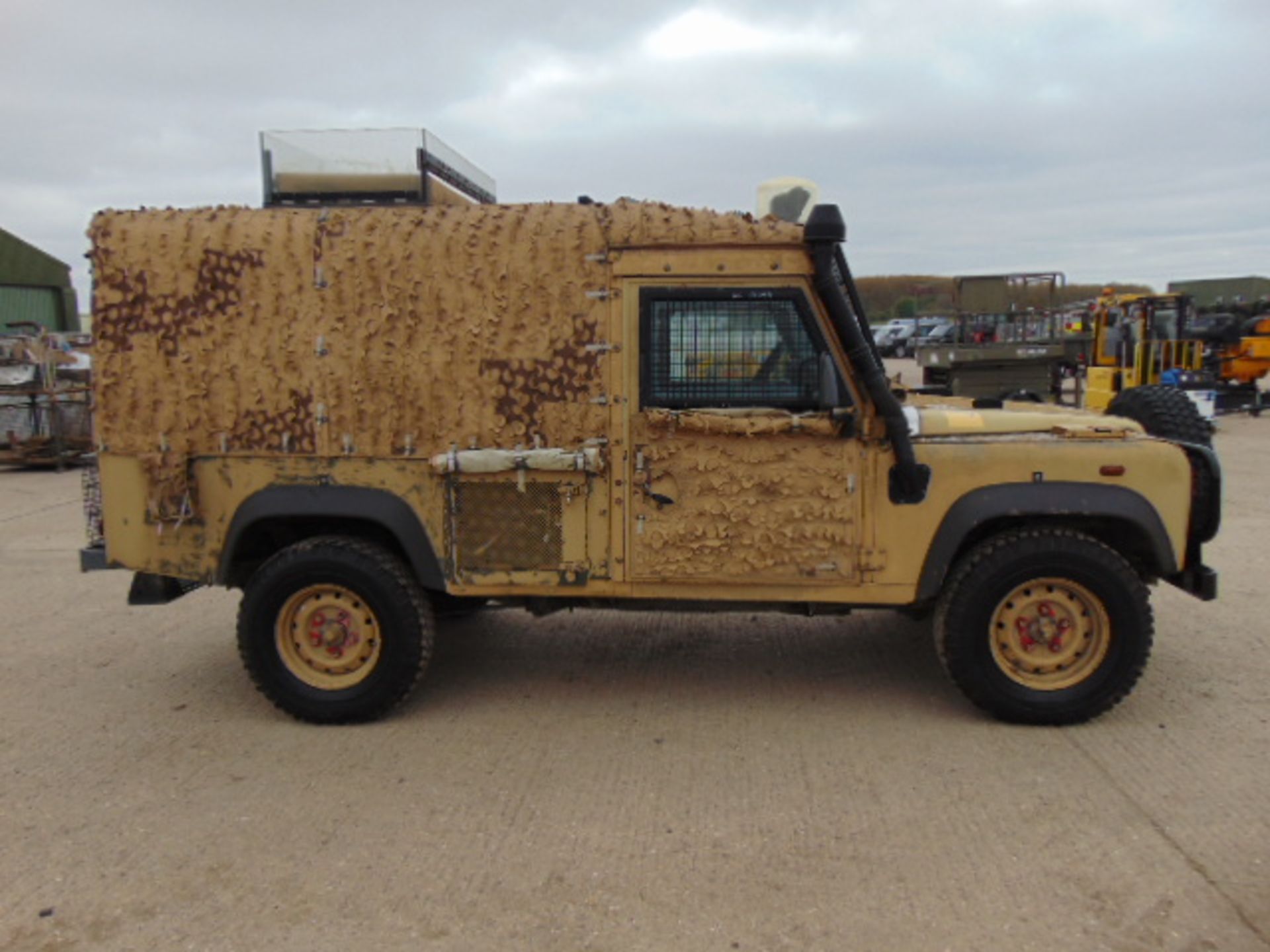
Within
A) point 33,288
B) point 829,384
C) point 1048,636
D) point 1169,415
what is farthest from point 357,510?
point 33,288

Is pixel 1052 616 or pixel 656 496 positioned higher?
pixel 656 496

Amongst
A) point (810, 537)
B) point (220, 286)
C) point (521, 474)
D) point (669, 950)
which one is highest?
point (220, 286)

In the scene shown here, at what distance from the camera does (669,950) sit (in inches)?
114

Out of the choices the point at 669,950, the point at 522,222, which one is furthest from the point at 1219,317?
the point at 669,950

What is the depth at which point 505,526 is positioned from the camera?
4484 millimetres

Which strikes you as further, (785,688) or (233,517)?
(785,688)

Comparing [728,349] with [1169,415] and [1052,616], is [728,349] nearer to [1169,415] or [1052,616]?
[1052,616]

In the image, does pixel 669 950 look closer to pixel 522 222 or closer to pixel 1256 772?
pixel 1256 772

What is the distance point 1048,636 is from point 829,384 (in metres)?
1.56

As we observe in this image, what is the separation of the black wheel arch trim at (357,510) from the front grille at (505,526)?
14cm

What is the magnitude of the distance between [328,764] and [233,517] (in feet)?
4.10

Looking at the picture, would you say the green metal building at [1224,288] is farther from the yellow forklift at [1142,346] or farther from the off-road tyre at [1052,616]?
the off-road tyre at [1052,616]

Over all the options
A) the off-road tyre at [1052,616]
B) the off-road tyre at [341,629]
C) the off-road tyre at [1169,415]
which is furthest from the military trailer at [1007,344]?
the off-road tyre at [341,629]

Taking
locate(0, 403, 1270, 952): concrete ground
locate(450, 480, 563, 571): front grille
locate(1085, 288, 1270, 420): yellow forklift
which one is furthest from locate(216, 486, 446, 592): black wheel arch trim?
locate(1085, 288, 1270, 420): yellow forklift
